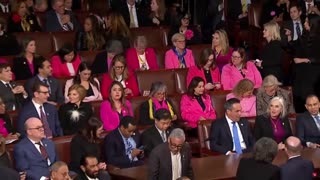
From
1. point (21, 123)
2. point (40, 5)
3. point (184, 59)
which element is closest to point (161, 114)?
point (21, 123)

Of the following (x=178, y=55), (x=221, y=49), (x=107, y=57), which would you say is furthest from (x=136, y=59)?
(x=221, y=49)

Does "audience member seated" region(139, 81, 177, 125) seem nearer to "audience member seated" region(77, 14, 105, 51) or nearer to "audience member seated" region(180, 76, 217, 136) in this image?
"audience member seated" region(180, 76, 217, 136)

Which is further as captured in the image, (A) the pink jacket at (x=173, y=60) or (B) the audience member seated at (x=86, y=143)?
(A) the pink jacket at (x=173, y=60)

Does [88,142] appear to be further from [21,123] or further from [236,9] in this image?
[236,9]

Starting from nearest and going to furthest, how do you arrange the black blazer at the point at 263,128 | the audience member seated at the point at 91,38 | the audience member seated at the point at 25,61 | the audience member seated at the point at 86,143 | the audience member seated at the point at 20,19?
the audience member seated at the point at 86,143
the black blazer at the point at 263,128
the audience member seated at the point at 25,61
the audience member seated at the point at 91,38
the audience member seated at the point at 20,19

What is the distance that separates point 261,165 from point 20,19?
5554mm

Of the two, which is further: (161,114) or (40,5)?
(40,5)

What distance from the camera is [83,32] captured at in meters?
13.0

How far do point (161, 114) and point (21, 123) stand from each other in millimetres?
1508

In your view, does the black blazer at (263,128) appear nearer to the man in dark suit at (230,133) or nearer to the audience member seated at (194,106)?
the man in dark suit at (230,133)

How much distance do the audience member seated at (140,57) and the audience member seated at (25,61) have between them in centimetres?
136

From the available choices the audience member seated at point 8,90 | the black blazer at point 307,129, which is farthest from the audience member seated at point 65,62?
the black blazer at point 307,129

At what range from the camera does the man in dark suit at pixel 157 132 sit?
1015 cm

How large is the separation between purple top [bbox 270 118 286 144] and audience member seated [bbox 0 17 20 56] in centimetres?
370
